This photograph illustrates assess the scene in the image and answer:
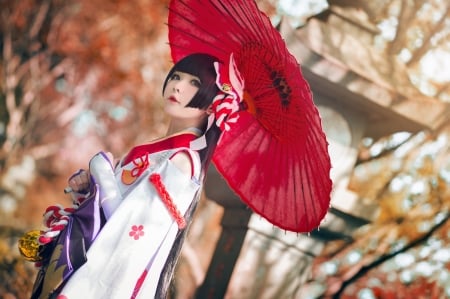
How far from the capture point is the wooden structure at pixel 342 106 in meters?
2.62

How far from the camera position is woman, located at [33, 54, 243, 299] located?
5.16 feet

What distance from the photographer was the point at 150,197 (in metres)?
1.67

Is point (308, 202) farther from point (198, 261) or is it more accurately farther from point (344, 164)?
point (198, 261)

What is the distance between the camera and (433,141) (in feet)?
10.8

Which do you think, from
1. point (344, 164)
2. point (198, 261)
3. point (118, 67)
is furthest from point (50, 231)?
point (118, 67)

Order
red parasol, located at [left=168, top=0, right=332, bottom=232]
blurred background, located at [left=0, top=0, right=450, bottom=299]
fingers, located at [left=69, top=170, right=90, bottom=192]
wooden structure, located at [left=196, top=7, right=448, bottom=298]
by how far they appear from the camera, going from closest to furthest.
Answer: fingers, located at [left=69, top=170, right=90, bottom=192] < red parasol, located at [left=168, top=0, right=332, bottom=232] < wooden structure, located at [left=196, top=7, right=448, bottom=298] < blurred background, located at [left=0, top=0, right=450, bottom=299]

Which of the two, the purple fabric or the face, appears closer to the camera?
the purple fabric

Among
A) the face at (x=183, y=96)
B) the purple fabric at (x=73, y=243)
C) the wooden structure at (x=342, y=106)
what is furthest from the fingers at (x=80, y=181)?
the wooden structure at (x=342, y=106)

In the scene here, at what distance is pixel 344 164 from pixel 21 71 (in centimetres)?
329

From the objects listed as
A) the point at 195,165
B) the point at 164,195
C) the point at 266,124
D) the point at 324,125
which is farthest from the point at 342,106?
the point at 164,195

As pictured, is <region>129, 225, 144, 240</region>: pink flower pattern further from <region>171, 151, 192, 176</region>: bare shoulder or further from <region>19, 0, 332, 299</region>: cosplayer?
<region>171, 151, 192, 176</region>: bare shoulder

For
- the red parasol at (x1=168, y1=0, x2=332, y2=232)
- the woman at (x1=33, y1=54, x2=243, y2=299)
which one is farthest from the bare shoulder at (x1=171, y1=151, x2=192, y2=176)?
the red parasol at (x1=168, y1=0, x2=332, y2=232)

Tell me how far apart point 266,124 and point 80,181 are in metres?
0.73

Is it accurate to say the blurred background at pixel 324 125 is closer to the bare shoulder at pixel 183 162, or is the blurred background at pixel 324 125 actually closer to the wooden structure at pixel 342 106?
the wooden structure at pixel 342 106
